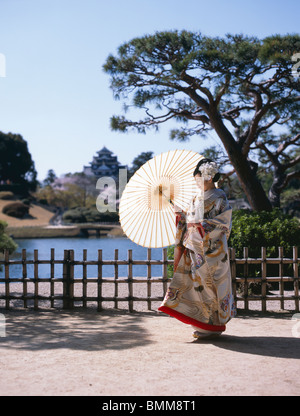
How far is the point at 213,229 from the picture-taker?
3.95m

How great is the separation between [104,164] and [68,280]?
45.5 metres

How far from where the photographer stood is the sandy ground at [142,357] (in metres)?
2.68

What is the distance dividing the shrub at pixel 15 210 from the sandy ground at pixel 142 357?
2768 cm

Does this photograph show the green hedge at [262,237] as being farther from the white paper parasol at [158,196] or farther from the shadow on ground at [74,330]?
the white paper parasol at [158,196]

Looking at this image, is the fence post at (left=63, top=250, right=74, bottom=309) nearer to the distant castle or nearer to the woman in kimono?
the woman in kimono

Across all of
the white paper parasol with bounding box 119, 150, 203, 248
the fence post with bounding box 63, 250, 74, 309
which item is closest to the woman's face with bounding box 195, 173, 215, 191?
the white paper parasol with bounding box 119, 150, 203, 248

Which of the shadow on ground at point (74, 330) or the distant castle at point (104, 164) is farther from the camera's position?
the distant castle at point (104, 164)

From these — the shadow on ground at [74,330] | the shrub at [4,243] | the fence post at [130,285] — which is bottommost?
the shadow on ground at [74,330]

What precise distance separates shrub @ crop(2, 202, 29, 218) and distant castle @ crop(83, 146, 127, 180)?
17931 mm

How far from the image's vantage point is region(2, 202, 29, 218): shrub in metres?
31.5

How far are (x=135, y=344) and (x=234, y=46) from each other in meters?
5.68

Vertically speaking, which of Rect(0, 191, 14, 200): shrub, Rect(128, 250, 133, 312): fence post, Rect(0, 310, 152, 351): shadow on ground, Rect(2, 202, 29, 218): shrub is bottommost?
Rect(0, 310, 152, 351): shadow on ground

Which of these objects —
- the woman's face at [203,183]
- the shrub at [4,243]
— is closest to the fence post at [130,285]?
the woman's face at [203,183]
